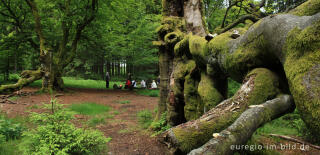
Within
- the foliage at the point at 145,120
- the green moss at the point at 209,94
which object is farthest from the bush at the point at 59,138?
the foliage at the point at 145,120

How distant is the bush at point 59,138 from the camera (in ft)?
9.23

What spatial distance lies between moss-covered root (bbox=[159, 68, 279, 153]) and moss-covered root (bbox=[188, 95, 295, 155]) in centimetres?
26

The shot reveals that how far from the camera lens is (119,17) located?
14.9 metres

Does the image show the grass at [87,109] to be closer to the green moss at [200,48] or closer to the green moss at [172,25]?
the green moss at [172,25]

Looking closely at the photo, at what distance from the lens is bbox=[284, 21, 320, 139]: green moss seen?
5.39ft

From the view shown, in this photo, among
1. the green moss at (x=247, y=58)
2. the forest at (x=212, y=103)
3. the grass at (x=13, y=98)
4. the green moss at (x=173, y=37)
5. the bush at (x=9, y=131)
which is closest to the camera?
the forest at (x=212, y=103)

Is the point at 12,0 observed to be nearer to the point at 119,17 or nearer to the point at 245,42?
the point at 119,17

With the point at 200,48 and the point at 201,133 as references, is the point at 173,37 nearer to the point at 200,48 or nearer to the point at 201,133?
the point at 200,48

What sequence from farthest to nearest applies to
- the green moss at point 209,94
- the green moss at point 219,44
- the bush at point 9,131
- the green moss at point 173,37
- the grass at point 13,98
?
the grass at point 13,98 < the green moss at point 173,37 < the bush at point 9,131 < the green moss at point 209,94 < the green moss at point 219,44

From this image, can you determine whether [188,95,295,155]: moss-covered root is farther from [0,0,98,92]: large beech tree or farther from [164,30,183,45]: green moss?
[0,0,98,92]: large beech tree

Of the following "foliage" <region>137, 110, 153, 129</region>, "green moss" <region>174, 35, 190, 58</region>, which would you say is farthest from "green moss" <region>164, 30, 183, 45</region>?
"foliage" <region>137, 110, 153, 129</region>

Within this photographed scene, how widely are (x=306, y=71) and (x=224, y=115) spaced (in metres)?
0.92

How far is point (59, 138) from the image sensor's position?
2.92m

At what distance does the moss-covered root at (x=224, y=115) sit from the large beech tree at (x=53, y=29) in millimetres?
11046
